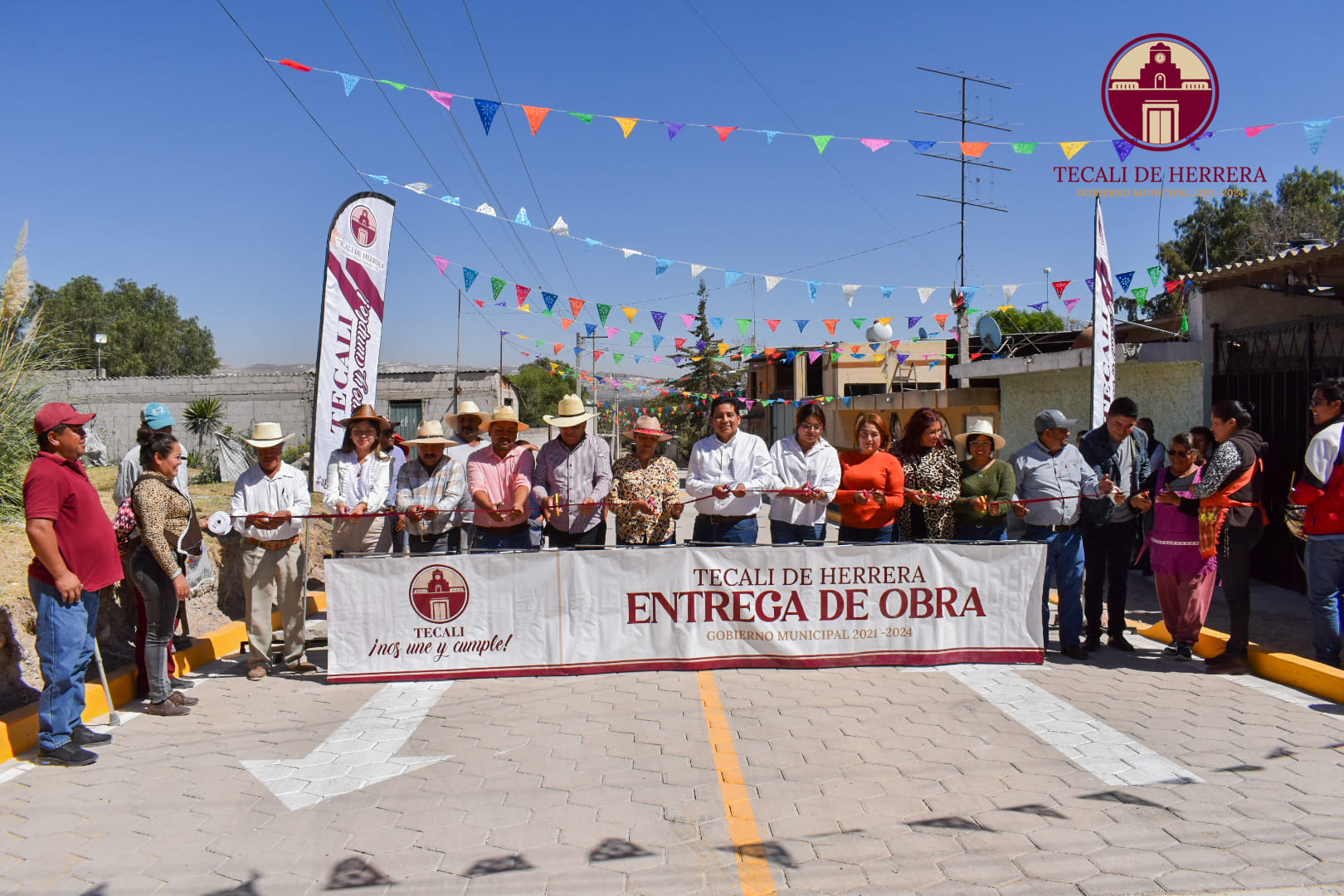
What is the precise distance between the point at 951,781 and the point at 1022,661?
2.44 metres

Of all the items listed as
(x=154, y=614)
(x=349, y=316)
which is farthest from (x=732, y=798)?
(x=349, y=316)

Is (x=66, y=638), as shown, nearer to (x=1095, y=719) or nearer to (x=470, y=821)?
(x=470, y=821)

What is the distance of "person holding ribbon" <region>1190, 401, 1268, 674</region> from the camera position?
19.7 feet

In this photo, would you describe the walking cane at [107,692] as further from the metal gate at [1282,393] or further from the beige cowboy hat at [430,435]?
the metal gate at [1282,393]

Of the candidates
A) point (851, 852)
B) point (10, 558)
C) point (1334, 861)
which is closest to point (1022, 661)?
point (1334, 861)

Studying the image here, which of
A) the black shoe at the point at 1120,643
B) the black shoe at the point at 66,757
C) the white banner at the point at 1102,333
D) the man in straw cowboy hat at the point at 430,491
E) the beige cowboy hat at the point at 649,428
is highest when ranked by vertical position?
the white banner at the point at 1102,333

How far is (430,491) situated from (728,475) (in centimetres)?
246

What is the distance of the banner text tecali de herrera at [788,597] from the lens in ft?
20.2

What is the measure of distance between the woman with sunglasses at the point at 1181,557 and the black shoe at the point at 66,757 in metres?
7.21

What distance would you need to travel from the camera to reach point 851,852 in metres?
3.52

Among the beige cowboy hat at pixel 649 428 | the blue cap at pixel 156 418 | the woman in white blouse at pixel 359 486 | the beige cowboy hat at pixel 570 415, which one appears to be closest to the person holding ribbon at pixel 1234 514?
the beige cowboy hat at pixel 649 428

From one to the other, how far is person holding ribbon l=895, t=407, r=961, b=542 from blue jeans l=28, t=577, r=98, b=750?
5587 mm

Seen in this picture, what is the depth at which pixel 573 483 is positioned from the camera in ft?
22.3

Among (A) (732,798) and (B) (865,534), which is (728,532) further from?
(A) (732,798)
